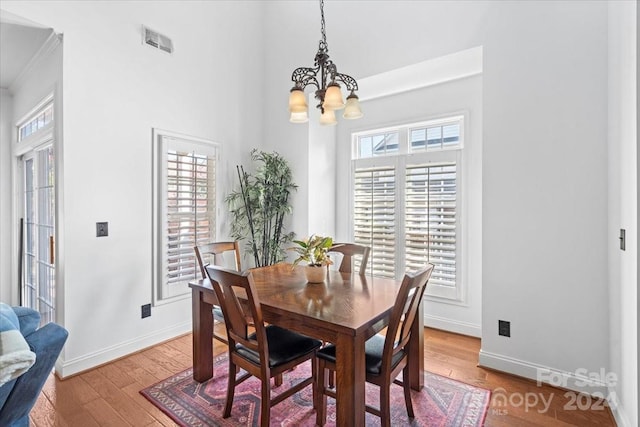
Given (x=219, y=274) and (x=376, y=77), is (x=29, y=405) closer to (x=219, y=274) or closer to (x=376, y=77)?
(x=219, y=274)

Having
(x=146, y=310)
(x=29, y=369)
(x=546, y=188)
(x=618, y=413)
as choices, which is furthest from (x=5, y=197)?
(x=618, y=413)

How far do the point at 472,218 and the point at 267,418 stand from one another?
8.41 ft

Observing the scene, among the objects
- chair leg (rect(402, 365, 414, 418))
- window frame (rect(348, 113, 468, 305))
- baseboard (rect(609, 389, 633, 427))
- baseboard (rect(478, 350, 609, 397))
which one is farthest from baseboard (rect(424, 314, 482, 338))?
chair leg (rect(402, 365, 414, 418))

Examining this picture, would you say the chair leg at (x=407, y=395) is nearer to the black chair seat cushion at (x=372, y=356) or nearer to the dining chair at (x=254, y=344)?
the black chair seat cushion at (x=372, y=356)

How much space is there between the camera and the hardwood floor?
196 centimetres

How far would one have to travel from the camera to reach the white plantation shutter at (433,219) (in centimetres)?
329

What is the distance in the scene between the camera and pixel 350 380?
1496mm

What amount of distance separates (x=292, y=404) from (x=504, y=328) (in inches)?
67.5

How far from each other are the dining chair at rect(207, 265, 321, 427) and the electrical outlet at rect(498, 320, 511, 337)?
1523mm

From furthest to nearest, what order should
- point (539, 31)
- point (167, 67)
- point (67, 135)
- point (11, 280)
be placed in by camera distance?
point (11, 280) → point (167, 67) → point (67, 135) → point (539, 31)

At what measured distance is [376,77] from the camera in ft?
10.6

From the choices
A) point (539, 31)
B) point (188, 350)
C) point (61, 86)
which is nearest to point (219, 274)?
point (188, 350)

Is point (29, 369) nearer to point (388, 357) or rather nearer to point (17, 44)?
point (388, 357)

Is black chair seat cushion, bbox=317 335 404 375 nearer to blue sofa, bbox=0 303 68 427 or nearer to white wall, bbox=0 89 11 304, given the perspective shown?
blue sofa, bbox=0 303 68 427
